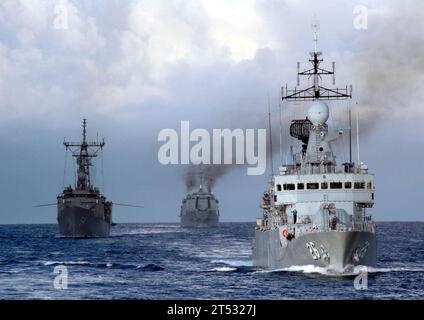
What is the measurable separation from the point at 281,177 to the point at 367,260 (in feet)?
28.3

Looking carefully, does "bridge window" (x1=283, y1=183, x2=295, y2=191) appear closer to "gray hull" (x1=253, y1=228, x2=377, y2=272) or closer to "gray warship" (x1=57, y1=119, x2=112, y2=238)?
"gray hull" (x1=253, y1=228, x2=377, y2=272)

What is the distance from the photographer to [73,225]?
502 ft

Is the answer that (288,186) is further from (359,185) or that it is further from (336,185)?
(359,185)

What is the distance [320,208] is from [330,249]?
3845 mm

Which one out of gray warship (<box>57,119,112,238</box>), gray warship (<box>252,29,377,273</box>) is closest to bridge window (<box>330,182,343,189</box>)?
gray warship (<box>252,29,377,273</box>)

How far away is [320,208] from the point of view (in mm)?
48438

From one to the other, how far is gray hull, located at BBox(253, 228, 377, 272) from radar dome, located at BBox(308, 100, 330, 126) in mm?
8886

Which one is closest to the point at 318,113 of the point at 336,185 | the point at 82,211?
the point at 336,185

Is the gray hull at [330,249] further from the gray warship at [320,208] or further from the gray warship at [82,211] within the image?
the gray warship at [82,211]

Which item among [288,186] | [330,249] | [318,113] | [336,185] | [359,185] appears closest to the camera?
[330,249]

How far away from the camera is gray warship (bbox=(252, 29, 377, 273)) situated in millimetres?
45750

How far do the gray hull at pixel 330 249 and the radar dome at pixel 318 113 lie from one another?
8.89 m
